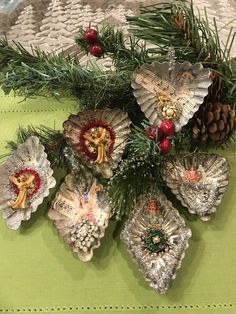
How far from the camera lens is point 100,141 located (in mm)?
783

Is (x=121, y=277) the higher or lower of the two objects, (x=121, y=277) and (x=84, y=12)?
the lower

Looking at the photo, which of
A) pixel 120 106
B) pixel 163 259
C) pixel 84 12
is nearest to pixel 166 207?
pixel 163 259

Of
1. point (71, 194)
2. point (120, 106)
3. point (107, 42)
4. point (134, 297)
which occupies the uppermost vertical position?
point (107, 42)

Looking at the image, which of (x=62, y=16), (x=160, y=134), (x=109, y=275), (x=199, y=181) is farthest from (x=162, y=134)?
(x=62, y=16)

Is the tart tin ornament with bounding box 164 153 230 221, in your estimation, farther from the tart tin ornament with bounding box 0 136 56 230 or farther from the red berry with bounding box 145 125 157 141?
the tart tin ornament with bounding box 0 136 56 230

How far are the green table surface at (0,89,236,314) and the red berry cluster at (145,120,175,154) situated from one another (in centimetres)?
14

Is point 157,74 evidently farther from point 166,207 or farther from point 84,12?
point 84,12

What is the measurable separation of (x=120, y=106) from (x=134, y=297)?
310 mm

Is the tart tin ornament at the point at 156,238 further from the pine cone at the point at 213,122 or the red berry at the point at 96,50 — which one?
the red berry at the point at 96,50

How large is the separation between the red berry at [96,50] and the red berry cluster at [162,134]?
6.4 inches

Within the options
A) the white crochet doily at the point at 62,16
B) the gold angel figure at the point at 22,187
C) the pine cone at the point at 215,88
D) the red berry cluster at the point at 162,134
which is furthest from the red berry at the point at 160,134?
the white crochet doily at the point at 62,16

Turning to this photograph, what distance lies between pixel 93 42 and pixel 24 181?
0.25 meters

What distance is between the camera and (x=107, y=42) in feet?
2.58

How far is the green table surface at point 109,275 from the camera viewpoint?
758 mm
